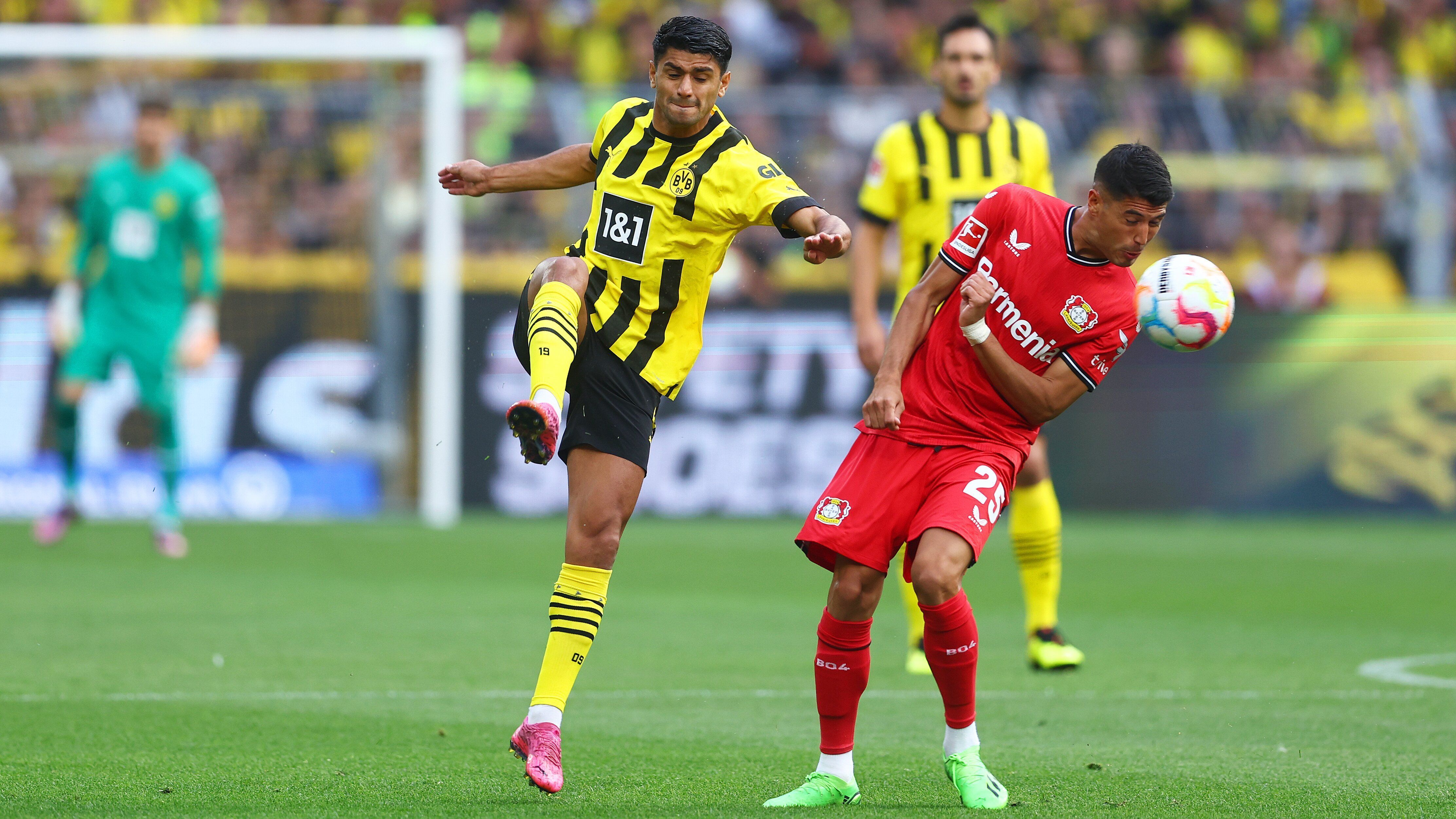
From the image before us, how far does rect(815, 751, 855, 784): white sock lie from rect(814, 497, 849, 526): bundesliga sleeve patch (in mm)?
599

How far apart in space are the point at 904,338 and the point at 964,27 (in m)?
2.77

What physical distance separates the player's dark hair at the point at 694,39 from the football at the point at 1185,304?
134 cm

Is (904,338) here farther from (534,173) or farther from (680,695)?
(680,695)

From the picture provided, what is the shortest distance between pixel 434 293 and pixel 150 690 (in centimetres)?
762

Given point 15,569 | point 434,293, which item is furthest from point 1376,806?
point 434,293

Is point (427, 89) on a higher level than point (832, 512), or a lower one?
higher

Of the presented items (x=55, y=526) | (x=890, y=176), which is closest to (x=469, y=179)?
(x=890, y=176)

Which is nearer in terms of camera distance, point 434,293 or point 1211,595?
point 1211,595

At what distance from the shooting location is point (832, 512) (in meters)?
4.86

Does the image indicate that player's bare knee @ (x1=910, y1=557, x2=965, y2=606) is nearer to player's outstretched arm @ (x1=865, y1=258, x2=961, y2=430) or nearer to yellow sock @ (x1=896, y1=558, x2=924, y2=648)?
player's outstretched arm @ (x1=865, y1=258, x2=961, y2=430)

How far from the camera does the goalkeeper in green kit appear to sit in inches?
455

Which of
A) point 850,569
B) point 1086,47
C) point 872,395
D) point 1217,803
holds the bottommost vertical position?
point 1217,803

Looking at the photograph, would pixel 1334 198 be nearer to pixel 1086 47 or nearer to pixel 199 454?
pixel 1086 47

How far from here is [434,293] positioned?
13.9 metres
